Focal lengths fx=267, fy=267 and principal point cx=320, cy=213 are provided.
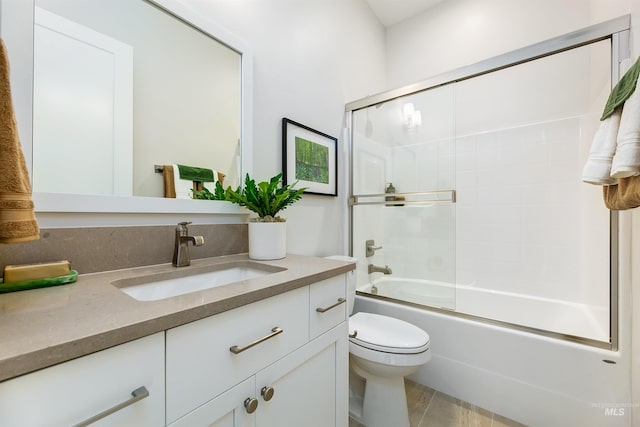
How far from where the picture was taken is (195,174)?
1.12 m

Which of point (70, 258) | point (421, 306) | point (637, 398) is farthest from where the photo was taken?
point (421, 306)

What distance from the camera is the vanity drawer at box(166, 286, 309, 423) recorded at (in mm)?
521

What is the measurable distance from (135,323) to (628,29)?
6.83 feet

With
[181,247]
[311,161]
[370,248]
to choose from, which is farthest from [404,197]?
[181,247]

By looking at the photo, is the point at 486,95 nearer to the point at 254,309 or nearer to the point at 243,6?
the point at 243,6

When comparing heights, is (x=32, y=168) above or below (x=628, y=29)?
below

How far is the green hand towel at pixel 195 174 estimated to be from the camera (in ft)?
3.52

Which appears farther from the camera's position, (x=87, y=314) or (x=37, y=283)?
(x=37, y=283)

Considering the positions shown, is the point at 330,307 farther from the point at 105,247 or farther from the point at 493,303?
the point at 493,303

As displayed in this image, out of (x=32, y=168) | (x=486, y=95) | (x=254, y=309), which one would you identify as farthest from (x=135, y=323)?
(x=486, y=95)

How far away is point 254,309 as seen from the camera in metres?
0.67

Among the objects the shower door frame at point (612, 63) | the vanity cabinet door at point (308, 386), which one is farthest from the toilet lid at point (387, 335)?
the shower door frame at point (612, 63)

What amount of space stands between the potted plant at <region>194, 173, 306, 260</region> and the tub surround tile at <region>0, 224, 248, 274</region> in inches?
6.2

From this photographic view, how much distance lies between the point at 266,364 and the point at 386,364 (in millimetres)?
738
